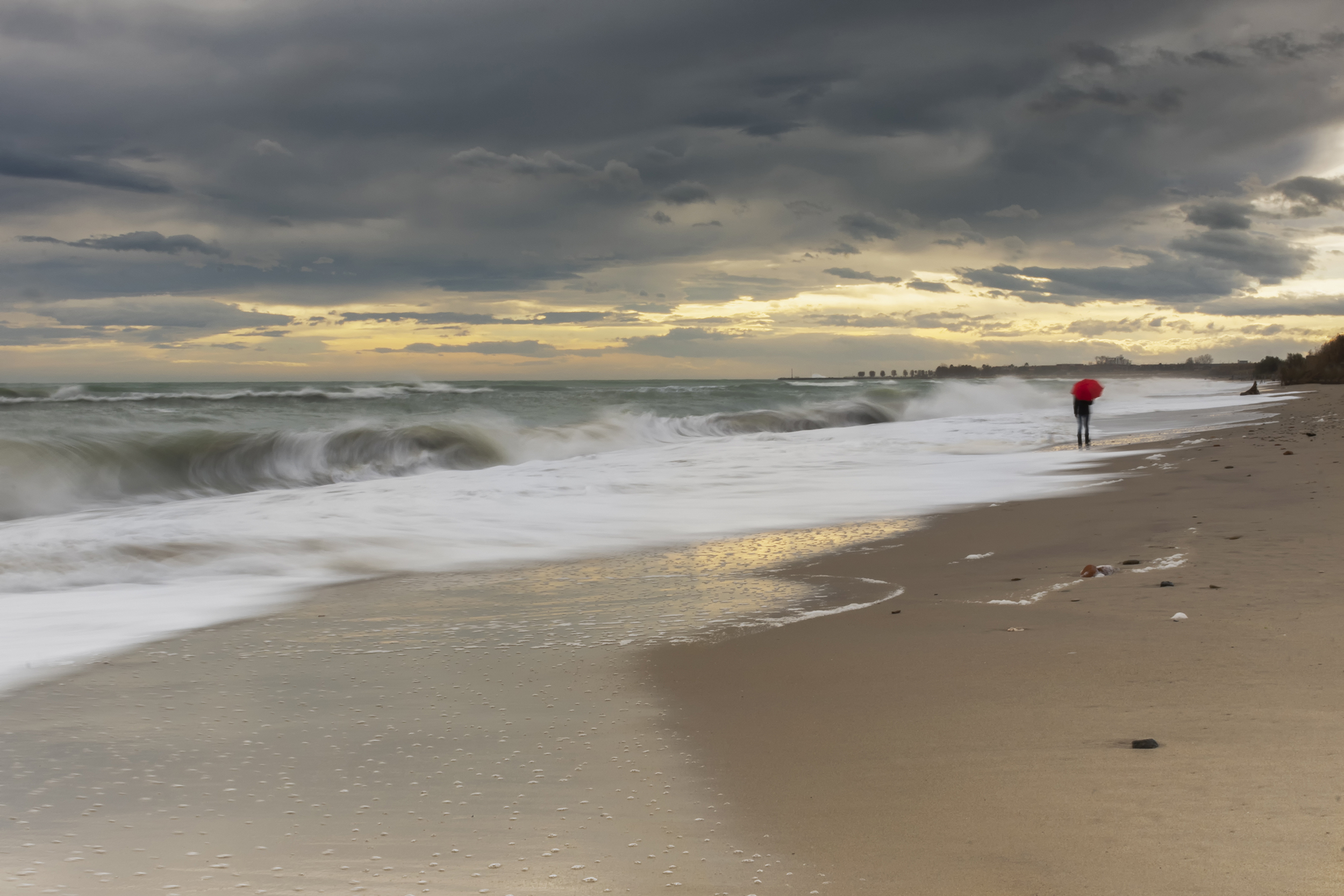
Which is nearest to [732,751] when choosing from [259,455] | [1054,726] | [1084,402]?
[1054,726]

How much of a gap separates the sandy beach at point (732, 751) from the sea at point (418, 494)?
699 mm

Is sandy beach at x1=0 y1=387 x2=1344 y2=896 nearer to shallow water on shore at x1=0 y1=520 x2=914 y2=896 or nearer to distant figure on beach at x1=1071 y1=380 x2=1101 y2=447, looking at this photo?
shallow water on shore at x1=0 y1=520 x2=914 y2=896

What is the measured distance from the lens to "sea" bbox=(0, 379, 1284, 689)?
5.84 m

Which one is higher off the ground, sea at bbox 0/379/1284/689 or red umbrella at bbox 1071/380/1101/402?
red umbrella at bbox 1071/380/1101/402

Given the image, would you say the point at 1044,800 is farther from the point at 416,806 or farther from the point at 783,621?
the point at 783,621

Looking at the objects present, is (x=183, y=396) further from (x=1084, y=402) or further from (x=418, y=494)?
(x=1084, y=402)

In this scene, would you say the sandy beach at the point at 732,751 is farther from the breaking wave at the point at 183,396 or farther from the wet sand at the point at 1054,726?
the breaking wave at the point at 183,396

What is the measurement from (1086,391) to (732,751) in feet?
47.2

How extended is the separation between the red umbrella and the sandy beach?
426 inches

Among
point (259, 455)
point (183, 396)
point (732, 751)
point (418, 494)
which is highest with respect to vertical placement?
point (183, 396)

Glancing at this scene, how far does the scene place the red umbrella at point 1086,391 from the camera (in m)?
15.3

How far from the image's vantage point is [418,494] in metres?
10.9

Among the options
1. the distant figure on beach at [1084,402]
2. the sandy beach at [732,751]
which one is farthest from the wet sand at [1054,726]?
the distant figure on beach at [1084,402]

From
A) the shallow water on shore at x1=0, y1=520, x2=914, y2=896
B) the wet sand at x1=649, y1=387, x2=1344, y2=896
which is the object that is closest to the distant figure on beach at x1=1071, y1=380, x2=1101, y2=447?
the wet sand at x1=649, y1=387, x2=1344, y2=896
